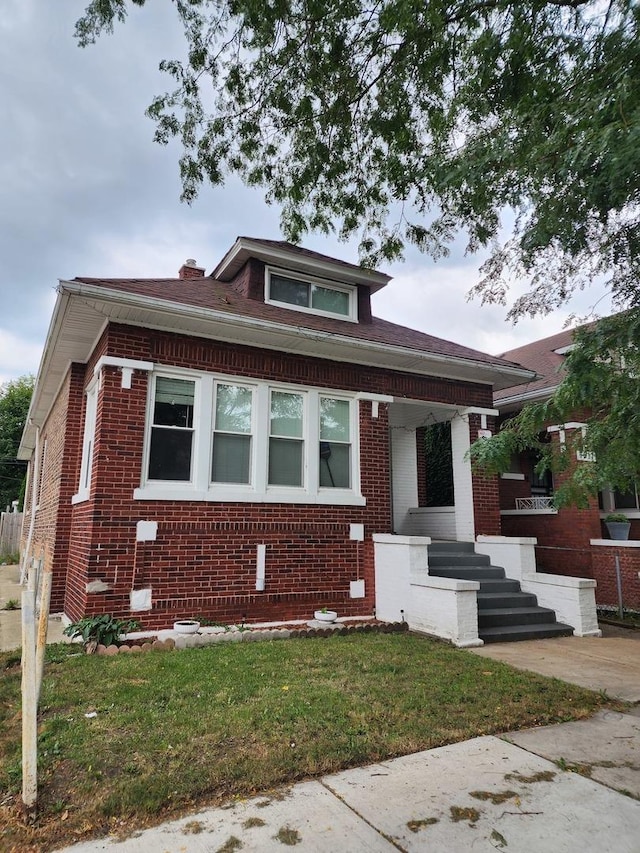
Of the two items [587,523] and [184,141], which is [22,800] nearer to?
[184,141]

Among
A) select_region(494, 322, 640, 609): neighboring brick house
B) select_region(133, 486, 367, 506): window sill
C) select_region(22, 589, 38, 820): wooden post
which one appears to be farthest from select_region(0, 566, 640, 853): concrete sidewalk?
select_region(494, 322, 640, 609): neighboring brick house

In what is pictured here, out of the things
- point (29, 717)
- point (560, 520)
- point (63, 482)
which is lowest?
point (29, 717)

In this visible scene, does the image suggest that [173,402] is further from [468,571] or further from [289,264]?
[468,571]

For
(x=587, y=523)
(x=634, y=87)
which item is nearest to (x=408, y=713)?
(x=634, y=87)

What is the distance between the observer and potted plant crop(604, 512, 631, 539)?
10.6 meters

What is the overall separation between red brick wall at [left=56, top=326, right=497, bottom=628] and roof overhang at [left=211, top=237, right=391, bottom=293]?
2125mm

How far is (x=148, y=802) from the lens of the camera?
2.77 meters

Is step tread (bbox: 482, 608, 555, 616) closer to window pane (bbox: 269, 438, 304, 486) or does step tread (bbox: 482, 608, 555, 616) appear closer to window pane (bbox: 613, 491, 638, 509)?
window pane (bbox: 269, 438, 304, 486)

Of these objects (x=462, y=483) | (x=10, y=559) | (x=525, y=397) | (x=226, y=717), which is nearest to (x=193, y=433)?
(x=226, y=717)

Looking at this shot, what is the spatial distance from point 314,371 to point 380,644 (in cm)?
420

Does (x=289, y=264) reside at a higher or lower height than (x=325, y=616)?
higher

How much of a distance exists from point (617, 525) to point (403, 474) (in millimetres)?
4387

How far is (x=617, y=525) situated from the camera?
10625 millimetres

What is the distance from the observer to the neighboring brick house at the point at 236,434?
6926mm
